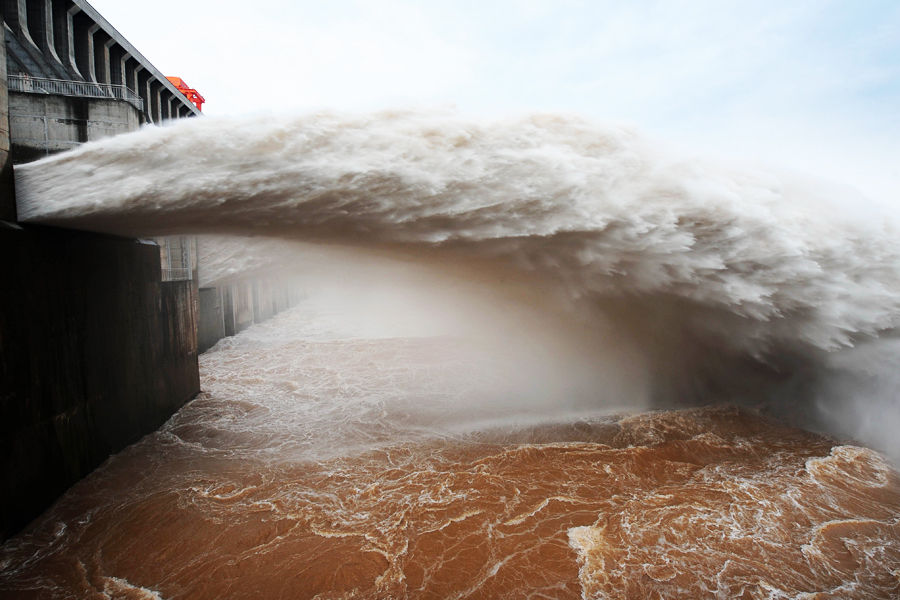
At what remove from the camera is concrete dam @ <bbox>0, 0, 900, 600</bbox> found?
5879 mm

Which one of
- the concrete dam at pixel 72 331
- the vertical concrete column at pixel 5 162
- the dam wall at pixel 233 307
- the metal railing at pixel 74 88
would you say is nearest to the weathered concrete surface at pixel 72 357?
the concrete dam at pixel 72 331

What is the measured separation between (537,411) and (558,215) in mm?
5099

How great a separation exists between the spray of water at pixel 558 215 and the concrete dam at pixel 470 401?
0.04 metres

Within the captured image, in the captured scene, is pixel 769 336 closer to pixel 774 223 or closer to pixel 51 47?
pixel 774 223

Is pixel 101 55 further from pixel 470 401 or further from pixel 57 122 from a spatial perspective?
pixel 470 401

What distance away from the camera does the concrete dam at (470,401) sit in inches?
231

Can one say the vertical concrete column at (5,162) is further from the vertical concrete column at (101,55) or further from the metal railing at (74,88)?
the vertical concrete column at (101,55)

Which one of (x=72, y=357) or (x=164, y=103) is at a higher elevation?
(x=164, y=103)

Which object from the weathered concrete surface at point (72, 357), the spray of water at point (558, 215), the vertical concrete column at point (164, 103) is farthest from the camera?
the vertical concrete column at point (164, 103)

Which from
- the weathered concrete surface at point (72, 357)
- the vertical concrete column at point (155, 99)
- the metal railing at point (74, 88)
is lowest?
the weathered concrete surface at point (72, 357)

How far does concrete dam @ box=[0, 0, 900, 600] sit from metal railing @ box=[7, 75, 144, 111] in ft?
1.34

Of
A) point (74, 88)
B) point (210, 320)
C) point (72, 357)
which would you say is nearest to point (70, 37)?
point (74, 88)

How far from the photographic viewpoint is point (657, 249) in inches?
323

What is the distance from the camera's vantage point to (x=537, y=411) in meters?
11.1
